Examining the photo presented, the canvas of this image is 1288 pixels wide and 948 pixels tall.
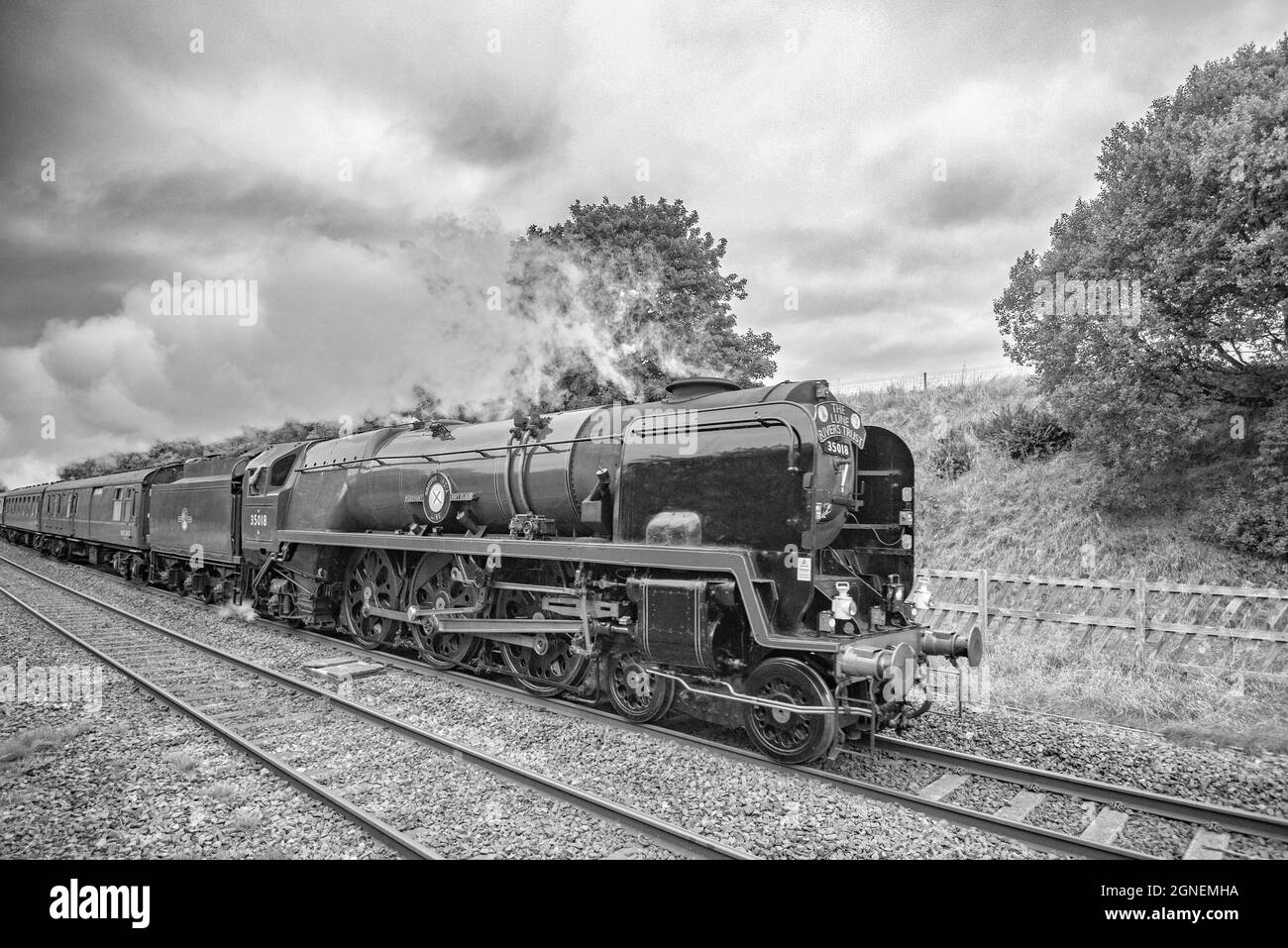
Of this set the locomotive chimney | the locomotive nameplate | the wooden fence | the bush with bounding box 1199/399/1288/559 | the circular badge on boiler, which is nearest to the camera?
the locomotive nameplate

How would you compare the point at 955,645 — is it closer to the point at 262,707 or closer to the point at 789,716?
the point at 789,716

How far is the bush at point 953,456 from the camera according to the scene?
53.6 ft

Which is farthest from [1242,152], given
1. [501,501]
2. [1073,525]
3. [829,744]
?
[501,501]

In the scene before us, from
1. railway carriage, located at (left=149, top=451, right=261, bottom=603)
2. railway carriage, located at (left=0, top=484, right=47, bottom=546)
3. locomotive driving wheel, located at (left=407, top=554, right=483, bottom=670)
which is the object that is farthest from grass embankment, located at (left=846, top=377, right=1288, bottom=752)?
railway carriage, located at (left=0, top=484, right=47, bottom=546)

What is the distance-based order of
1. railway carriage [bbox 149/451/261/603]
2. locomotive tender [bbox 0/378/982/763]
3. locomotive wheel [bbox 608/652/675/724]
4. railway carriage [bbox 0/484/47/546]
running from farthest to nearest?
railway carriage [bbox 0/484/47/546] → railway carriage [bbox 149/451/261/603] → locomotive wheel [bbox 608/652/675/724] → locomotive tender [bbox 0/378/982/763]

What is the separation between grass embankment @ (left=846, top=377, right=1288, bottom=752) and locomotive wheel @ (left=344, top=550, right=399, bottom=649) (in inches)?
307

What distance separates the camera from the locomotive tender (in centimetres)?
562

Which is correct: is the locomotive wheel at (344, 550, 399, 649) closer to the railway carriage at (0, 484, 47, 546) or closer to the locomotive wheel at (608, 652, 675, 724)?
the locomotive wheel at (608, 652, 675, 724)

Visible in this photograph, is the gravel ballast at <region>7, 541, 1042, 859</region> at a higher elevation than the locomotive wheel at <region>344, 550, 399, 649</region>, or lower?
lower

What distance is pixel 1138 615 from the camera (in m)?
8.87

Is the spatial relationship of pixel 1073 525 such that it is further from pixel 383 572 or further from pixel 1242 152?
pixel 383 572

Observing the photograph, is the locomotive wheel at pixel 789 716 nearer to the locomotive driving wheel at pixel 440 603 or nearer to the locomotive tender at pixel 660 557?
the locomotive tender at pixel 660 557

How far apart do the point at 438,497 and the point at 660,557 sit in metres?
3.77

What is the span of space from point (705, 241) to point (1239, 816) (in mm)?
18987
